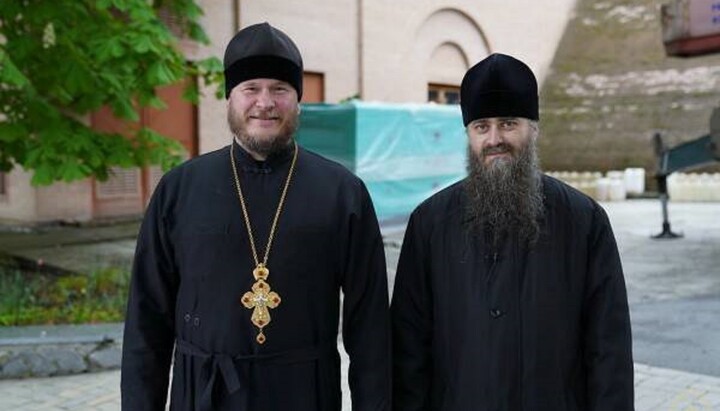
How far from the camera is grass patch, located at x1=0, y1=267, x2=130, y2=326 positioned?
6.84m

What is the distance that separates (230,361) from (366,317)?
49cm

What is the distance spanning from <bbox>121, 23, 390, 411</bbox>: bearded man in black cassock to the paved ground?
2.67 meters

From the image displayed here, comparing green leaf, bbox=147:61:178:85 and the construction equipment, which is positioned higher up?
the construction equipment

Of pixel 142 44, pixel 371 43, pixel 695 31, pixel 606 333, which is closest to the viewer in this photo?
pixel 606 333

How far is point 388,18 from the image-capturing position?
799 inches

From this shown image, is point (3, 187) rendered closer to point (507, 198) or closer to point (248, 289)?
point (248, 289)

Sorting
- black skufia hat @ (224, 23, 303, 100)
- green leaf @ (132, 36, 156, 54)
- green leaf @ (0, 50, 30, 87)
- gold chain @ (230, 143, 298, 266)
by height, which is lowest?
gold chain @ (230, 143, 298, 266)

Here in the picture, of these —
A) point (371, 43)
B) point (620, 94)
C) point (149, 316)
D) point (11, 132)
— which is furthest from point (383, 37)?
point (149, 316)

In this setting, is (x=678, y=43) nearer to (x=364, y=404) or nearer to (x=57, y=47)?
(x=57, y=47)

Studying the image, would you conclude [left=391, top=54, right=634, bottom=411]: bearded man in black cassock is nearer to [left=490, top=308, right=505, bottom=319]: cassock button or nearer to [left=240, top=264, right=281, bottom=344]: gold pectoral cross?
[left=490, top=308, right=505, bottom=319]: cassock button

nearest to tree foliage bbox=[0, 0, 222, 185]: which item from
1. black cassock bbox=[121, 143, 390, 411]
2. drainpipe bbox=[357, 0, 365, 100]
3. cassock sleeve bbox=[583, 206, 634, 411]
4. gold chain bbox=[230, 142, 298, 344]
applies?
black cassock bbox=[121, 143, 390, 411]

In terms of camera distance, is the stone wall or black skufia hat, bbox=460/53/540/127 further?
the stone wall

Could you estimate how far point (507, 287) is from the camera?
2.61 meters

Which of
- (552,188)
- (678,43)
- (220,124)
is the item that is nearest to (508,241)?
(552,188)
